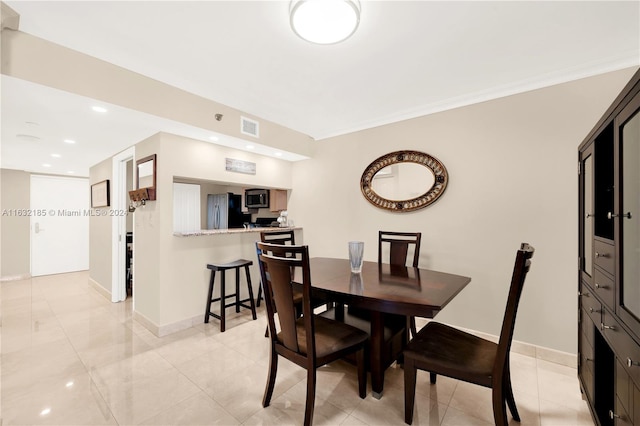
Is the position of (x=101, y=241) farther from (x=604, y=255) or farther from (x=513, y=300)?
(x=604, y=255)

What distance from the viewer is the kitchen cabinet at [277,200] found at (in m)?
4.19

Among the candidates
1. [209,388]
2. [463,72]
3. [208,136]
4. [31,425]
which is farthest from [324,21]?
[31,425]

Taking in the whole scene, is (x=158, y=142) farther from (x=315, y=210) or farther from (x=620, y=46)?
(x=620, y=46)

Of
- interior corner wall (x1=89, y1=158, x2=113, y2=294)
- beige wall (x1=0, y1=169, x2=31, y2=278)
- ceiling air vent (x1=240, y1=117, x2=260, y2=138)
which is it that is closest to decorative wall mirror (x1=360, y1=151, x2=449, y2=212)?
ceiling air vent (x1=240, y1=117, x2=260, y2=138)

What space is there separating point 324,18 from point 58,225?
727cm

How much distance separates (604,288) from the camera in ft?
4.50

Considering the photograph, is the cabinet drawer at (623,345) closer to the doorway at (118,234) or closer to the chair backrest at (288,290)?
the chair backrest at (288,290)

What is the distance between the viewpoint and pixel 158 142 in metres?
2.78

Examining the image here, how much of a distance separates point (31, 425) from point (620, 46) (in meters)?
4.69

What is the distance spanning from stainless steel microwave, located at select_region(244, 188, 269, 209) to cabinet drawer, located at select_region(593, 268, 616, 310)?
350 centimetres

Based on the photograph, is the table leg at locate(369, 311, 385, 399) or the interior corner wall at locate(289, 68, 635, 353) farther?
the interior corner wall at locate(289, 68, 635, 353)

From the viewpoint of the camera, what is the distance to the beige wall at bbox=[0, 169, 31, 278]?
5047 mm

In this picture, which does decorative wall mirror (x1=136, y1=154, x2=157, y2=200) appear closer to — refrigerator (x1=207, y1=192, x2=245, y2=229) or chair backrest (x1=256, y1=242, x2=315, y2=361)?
refrigerator (x1=207, y1=192, x2=245, y2=229)

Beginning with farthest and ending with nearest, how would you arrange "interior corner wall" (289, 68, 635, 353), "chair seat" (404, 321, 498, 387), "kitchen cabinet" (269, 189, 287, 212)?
1. "kitchen cabinet" (269, 189, 287, 212)
2. "interior corner wall" (289, 68, 635, 353)
3. "chair seat" (404, 321, 498, 387)
